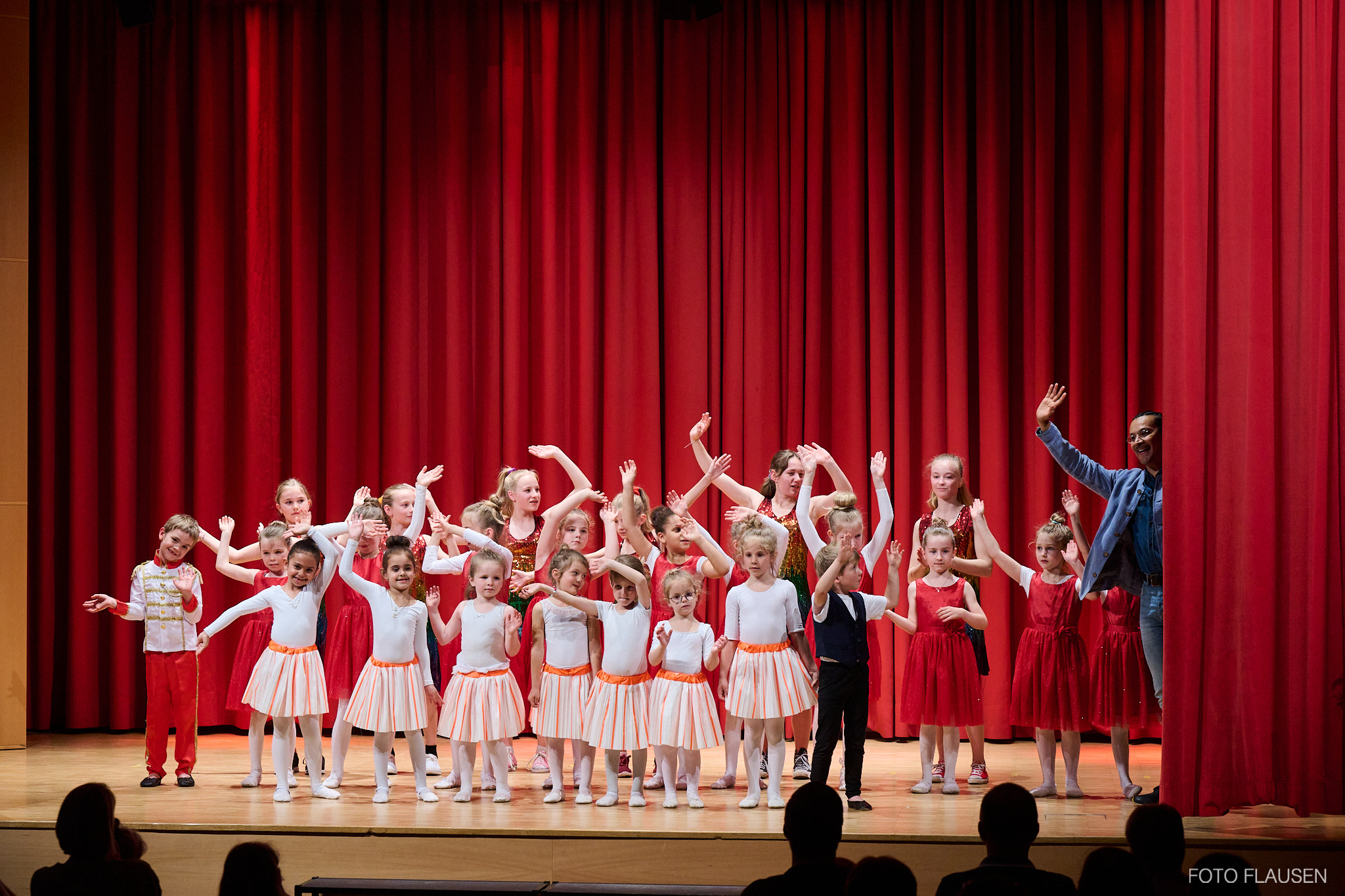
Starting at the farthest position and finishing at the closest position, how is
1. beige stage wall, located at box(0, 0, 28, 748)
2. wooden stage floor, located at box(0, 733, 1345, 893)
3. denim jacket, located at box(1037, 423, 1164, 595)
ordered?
beige stage wall, located at box(0, 0, 28, 748)
denim jacket, located at box(1037, 423, 1164, 595)
wooden stage floor, located at box(0, 733, 1345, 893)

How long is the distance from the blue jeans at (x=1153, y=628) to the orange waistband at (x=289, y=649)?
123 inches

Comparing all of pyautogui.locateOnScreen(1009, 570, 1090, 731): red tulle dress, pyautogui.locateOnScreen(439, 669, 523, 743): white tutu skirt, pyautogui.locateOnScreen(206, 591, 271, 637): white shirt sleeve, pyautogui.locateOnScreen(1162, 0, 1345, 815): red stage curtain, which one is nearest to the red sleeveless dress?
pyautogui.locateOnScreen(1009, 570, 1090, 731): red tulle dress

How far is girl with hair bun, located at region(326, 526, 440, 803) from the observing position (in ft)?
16.1

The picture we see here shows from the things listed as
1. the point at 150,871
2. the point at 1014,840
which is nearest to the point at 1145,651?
the point at 1014,840

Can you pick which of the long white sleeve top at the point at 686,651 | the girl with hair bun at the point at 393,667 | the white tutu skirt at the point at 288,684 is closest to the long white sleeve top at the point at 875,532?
the long white sleeve top at the point at 686,651

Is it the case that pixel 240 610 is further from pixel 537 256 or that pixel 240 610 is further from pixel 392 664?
pixel 537 256

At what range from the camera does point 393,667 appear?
16.3 feet

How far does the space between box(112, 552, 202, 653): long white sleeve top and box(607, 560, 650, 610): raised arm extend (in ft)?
5.42

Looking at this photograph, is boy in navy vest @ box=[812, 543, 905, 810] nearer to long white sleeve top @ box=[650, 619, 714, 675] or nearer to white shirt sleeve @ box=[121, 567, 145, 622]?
long white sleeve top @ box=[650, 619, 714, 675]

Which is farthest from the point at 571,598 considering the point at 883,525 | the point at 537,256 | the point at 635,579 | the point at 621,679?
the point at 537,256

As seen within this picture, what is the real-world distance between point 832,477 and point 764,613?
987 mm

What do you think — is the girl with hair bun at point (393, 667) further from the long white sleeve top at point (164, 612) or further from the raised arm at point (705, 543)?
the raised arm at point (705, 543)

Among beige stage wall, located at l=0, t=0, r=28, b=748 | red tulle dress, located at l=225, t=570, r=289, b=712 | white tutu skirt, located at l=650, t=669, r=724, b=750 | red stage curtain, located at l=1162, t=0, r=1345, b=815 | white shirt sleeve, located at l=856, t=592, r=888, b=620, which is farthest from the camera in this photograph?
beige stage wall, located at l=0, t=0, r=28, b=748

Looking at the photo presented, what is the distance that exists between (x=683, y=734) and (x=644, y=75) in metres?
3.76
